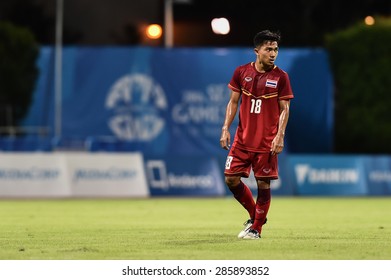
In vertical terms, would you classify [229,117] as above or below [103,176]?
above

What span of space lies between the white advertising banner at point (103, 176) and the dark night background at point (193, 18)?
19.4m

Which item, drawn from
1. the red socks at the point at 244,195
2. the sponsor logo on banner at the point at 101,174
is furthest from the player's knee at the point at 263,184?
the sponsor logo on banner at the point at 101,174

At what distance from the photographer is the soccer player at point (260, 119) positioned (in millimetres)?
14727

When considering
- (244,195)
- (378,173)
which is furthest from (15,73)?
(244,195)

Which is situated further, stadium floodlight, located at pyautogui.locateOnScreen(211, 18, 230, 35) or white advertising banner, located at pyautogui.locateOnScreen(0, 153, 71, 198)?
stadium floodlight, located at pyautogui.locateOnScreen(211, 18, 230, 35)

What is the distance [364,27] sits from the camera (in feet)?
126

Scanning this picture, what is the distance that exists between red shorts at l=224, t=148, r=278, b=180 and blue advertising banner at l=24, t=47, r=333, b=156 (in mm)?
21729

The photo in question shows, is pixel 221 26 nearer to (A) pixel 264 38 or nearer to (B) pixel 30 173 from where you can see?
(B) pixel 30 173

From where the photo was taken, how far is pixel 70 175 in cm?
2934

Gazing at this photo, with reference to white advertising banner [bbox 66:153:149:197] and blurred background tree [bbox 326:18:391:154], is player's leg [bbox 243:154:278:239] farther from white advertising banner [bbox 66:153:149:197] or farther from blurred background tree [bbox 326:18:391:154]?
blurred background tree [bbox 326:18:391:154]

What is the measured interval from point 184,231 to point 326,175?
15049 mm

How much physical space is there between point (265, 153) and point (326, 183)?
652 inches

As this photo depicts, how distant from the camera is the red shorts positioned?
1484cm

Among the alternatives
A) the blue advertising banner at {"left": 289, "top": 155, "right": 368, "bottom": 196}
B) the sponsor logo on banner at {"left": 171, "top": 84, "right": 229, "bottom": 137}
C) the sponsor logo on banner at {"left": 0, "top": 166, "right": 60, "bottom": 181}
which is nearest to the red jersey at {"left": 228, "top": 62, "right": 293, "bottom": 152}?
the sponsor logo on banner at {"left": 0, "top": 166, "right": 60, "bottom": 181}
